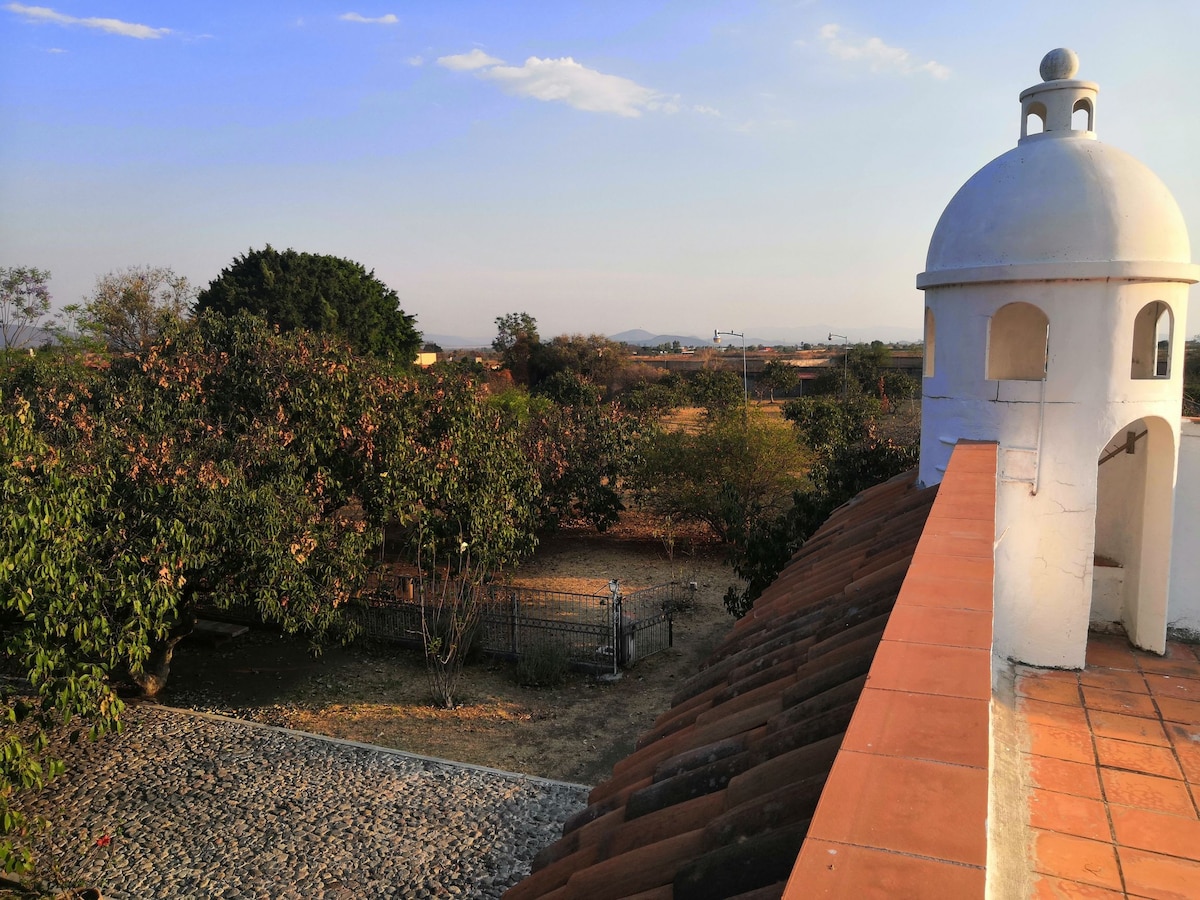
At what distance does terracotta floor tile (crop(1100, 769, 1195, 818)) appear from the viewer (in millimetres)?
3459

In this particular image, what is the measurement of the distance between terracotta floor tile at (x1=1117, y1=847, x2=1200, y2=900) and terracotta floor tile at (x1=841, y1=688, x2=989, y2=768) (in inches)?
66.6

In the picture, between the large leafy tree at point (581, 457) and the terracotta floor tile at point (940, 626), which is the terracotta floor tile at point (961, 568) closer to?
the terracotta floor tile at point (940, 626)

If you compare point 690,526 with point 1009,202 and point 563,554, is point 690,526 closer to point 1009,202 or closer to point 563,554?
point 563,554

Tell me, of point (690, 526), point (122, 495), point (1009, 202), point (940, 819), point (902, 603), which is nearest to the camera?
point (940, 819)

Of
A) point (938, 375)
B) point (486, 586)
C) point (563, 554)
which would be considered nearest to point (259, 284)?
point (563, 554)

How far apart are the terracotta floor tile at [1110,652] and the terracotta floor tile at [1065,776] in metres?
1.73

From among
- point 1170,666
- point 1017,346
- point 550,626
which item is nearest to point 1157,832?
point 1170,666

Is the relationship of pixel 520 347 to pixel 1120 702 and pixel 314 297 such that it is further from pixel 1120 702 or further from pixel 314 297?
pixel 1120 702

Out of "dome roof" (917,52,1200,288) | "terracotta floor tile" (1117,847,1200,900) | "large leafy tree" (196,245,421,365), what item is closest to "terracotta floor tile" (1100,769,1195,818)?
"terracotta floor tile" (1117,847,1200,900)

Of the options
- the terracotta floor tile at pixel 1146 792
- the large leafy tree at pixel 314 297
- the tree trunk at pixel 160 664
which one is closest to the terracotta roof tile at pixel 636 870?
the terracotta floor tile at pixel 1146 792

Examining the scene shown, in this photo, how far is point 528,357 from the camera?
4884 cm

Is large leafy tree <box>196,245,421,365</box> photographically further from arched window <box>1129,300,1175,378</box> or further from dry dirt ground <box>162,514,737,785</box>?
arched window <box>1129,300,1175,378</box>

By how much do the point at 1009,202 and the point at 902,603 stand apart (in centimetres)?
371

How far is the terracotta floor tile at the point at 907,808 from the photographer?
4.90 ft
